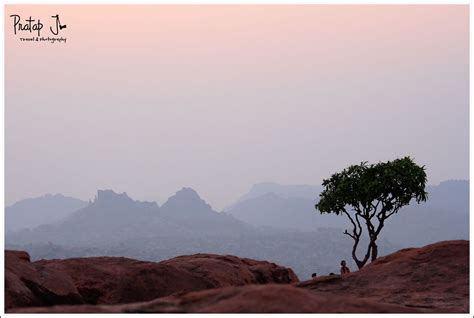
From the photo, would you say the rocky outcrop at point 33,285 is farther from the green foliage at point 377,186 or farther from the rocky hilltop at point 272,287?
the green foliage at point 377,186

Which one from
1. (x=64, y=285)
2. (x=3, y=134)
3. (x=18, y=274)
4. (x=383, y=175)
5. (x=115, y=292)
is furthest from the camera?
(x=383, y=175)

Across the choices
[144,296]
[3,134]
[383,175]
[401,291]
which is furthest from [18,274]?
[383,175]

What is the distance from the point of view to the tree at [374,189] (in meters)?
42.9

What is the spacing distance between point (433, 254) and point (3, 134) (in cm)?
1967

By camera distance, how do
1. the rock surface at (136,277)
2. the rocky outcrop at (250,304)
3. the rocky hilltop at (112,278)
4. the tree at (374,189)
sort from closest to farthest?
the rocky outcrop at (250,304) < the rocky hilltop at (112,278) < the rock surface at (136,277) < the tree at (374,189)

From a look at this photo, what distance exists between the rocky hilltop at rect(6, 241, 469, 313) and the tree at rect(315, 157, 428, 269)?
38.0 ft

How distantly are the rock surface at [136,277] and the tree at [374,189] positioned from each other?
13.0 m

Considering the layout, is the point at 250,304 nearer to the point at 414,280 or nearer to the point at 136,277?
the point at 414,280

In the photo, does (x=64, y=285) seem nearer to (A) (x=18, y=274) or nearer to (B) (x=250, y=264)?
(A) (x=18, y=274)

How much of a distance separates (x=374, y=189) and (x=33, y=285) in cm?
2833

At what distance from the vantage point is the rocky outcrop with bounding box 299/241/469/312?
Answer: 21.5m

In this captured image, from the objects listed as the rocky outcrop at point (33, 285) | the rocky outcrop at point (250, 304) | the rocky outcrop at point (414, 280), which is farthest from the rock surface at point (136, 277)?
the rocky outcrop at point (250, 304)

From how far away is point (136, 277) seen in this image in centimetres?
2797

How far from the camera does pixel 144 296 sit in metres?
27.0
